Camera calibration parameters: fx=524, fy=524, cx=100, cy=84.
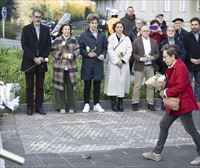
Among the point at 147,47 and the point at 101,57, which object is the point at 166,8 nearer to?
the point at 147,47

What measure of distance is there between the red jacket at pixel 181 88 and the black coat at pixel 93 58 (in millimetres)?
3777

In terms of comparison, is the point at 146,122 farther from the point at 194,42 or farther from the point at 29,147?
the point at 29,147

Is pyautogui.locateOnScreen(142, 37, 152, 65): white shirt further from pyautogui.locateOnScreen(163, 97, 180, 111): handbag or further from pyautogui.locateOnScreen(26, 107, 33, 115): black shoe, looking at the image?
pyautogui.locateOnScreen(163, 97, 180, 111): handbag

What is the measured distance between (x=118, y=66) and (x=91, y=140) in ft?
9.22

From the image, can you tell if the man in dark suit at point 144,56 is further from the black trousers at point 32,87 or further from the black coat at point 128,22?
the black coat at point 128,22

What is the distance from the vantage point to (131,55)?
1129 cm

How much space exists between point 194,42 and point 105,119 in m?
2.58

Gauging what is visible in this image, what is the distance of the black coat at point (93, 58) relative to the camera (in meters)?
10.9

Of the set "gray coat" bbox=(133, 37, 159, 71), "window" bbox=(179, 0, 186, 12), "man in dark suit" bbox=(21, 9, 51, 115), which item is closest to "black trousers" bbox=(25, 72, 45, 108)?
"man in dark suit" bbox=(21, 9, 51, 115)

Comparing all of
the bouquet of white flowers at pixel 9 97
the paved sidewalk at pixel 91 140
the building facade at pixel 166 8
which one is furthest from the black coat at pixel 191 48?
the building facade at pixel 166 8

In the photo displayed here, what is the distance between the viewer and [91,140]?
8.66 meters

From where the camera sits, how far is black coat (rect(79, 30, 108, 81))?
428 inches

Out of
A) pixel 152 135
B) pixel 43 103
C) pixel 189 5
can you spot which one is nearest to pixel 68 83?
pixel 43 103

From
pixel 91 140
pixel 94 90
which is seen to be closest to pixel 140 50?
pixel 94 90
